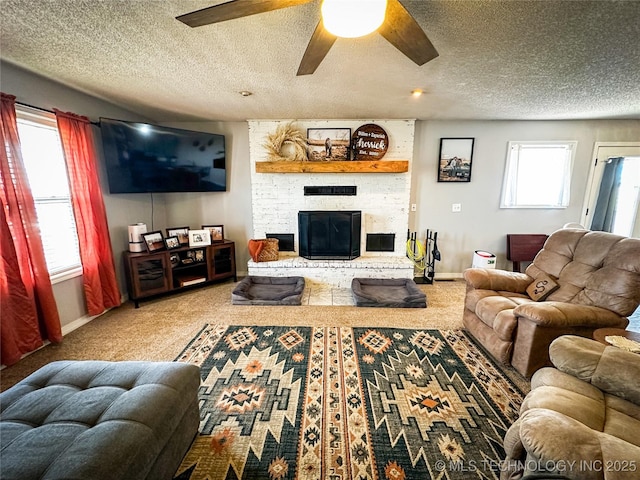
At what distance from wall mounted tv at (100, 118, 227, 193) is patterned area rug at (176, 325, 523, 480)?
2.09m

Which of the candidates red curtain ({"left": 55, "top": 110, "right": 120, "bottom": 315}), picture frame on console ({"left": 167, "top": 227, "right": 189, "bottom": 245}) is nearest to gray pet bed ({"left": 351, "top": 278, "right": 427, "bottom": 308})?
picture frame on console ({"left": 167, "top": 227, "right": 189, "bottom": 245})

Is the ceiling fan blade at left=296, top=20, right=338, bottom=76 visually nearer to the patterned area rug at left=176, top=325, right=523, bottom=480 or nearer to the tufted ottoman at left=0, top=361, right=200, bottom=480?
the tufted ottoman at left=0, top=361, right=200, bottom=480

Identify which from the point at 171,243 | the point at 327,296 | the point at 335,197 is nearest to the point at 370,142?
the point at 335,197

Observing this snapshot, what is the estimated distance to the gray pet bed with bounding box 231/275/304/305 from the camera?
125 inches

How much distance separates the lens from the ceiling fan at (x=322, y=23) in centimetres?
112

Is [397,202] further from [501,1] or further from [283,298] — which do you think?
[501,1]

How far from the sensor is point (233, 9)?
3.73 ft

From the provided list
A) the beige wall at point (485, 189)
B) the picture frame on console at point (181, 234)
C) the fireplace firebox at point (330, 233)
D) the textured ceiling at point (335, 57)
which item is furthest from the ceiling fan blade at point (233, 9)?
the beige wall at point (485, 189)

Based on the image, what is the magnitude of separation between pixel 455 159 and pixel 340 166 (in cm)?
176

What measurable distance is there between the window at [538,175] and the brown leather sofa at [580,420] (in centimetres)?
331

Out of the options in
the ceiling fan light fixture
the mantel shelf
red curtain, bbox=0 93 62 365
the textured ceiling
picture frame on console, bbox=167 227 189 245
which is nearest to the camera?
the ceiling fan light fixture

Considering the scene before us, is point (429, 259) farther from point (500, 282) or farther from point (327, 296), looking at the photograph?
Result: point (327, 296)

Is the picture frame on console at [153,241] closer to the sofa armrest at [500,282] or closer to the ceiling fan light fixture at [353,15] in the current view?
the ceiling fan light fixture at [353,15]

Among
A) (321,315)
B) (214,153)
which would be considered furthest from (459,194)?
(214,153)
